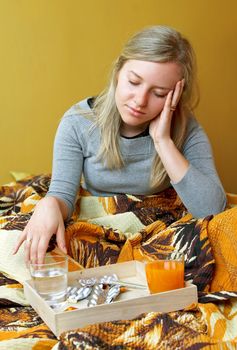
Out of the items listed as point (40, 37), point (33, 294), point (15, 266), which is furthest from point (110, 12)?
point (33, 294)

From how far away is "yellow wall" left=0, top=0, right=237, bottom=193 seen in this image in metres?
2.25

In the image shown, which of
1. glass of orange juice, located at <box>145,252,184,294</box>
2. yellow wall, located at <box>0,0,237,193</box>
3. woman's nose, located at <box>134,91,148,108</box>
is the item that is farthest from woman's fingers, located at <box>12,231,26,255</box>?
yellow wall, located at <box>0,0,237,193</box>

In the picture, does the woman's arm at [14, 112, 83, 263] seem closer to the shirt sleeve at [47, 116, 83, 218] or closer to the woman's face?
the shirt sleeve at [47, 116, 83, 218]

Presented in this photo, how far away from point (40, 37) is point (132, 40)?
27.1 inches

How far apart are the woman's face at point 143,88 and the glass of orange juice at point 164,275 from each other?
20.8 inches

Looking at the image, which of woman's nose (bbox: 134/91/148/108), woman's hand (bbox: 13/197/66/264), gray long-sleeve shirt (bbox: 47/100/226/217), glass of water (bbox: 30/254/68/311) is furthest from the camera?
gray long-sleeve shirt (bbox: 47/100/226/217)

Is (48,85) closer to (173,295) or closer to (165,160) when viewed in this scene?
(165,160)

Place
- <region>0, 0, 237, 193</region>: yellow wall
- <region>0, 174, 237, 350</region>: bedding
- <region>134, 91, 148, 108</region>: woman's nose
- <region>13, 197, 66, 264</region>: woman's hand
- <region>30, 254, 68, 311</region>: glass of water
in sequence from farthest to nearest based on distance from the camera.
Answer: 1. <region>0, 0, 237, 193</region>: yellow wall
2. <region>134, 91, 148, 108</region>: woman's nose
3. <region>13, 197, 66, 264</region>: woman's hand
4. <region>30, 254, 68, 311</region>: glass of water
5. <region>0, 174, 237, 350</region>: bedding

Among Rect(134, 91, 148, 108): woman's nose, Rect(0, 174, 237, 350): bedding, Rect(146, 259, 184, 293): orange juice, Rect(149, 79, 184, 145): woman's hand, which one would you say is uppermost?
Rect(134, 91, 148, 108): woman's nose

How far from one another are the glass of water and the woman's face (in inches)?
21.8

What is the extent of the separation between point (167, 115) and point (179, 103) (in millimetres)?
117

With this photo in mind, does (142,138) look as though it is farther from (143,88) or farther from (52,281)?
(52,281)

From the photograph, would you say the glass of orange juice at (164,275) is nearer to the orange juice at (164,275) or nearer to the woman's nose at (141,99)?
the orange juice at (164,275)

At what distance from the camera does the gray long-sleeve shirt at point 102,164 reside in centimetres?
168
